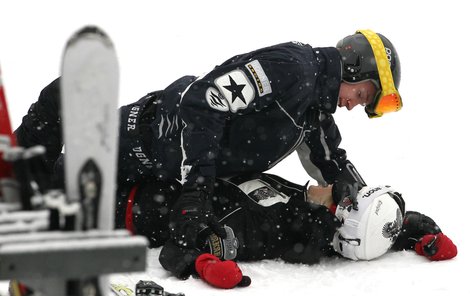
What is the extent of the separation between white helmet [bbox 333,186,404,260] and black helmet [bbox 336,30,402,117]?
2.13ft

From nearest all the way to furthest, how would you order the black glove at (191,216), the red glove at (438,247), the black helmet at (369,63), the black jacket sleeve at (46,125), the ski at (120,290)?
the ski at (120,290), the black glove at (191,216), the red glove at (438,247), the black helmet at (369,63), the black jacket sleeve at (46,125)

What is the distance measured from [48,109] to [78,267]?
3.52 meters

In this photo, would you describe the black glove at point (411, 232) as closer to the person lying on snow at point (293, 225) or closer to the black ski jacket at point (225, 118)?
the person lying on snow at point (293, 225)

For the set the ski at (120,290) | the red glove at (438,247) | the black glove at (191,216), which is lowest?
the ski at (120,290)

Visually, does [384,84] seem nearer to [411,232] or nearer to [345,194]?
[345,194]

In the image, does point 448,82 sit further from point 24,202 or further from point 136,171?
point 24,202

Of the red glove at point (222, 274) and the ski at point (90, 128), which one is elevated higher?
the ski at point (90, 128)

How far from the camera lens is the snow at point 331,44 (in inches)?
182

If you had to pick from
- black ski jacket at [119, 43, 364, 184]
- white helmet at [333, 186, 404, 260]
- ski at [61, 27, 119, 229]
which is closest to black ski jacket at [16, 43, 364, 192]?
black ski jacket at [119, 43, 364, 184]

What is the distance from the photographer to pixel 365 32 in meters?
5.33

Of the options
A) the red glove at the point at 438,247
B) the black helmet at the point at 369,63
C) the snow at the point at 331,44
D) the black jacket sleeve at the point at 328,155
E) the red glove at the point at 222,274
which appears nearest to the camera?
the red glove at the point at 222,274

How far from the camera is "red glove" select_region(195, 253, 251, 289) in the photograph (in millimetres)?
4277

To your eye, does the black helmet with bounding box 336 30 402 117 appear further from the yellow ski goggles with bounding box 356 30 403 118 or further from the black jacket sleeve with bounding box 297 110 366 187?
the black jacket sleeve with bounding box 297 110 366 187

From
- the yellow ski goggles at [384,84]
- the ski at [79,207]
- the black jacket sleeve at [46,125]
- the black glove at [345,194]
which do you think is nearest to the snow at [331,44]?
the black glove at [345,194]
